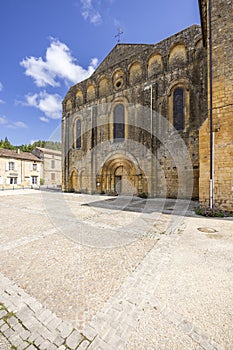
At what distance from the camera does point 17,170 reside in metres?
25.5

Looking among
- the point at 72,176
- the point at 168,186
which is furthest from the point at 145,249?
the point at 72,176

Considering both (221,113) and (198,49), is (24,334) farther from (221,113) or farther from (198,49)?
(198,49)

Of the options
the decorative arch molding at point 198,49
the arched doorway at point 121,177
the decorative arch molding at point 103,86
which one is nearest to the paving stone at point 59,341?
the arched doorway at point 121,177

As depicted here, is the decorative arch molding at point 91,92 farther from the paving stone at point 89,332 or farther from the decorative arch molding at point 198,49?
the paving stone at point 89,332

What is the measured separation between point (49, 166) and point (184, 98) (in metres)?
28.4

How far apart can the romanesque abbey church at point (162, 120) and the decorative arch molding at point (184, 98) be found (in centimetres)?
7

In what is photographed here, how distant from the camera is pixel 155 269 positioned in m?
2.79

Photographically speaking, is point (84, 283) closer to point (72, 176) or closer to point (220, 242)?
point (220, 242)

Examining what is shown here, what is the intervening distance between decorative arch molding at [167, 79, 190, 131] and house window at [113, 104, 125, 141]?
422 cm

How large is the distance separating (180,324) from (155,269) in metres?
1.10

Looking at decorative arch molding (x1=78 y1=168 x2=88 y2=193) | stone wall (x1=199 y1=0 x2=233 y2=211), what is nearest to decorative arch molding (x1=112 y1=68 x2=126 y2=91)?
stone wall (x1=199 y1=0 x2=233 y2=211)

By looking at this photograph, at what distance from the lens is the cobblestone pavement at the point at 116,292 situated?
1580 mm

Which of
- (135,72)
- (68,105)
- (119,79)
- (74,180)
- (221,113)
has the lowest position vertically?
(74,180)

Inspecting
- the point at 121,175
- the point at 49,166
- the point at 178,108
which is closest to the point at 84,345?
the point at 178,108
